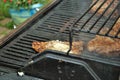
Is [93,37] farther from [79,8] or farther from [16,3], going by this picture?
[16,3]

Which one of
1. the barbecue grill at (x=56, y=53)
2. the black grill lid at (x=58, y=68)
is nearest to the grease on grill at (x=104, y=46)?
the barbecue grill at (x=56, y=53)

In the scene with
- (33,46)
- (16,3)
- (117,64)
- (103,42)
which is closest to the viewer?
(117,64)

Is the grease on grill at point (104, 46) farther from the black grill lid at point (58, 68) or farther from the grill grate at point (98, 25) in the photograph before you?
the black grill lid at point (58, 68)

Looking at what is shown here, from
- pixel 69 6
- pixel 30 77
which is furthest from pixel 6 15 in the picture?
pixel 30 77

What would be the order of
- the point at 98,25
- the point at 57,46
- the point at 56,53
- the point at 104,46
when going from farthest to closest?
1. the point at 98,25
2. the point at 57,46
3. the point at 104,46
4. the point at 56,53

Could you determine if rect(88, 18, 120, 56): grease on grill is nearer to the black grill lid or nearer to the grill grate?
the grill grate

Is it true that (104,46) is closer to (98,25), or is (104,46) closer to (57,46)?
(57,46)

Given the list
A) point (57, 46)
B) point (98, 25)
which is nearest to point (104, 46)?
point (57, 46)
